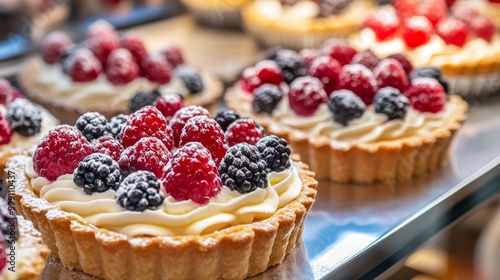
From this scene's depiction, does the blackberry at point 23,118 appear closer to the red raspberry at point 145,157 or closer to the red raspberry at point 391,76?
the red raspberry at point 145,157

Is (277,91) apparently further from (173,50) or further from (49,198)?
(49,198)

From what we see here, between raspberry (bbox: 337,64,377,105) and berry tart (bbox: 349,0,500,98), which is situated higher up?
raspberry (bbox: 337,64,377,105)

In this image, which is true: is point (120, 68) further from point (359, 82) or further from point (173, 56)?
point (359, 82)

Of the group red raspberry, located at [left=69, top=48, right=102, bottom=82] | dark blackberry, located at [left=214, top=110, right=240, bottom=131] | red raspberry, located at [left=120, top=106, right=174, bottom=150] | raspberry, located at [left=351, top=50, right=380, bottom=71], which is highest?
red raspberry, located at [left=120, top=106, right=174, bottom=150]

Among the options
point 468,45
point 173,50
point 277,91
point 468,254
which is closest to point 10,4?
point 173,50

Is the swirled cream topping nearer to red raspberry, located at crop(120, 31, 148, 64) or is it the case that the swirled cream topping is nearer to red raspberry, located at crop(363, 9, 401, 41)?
red raspberry, located at crop(120, 31, 148, 64)

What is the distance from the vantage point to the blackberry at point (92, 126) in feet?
8.11

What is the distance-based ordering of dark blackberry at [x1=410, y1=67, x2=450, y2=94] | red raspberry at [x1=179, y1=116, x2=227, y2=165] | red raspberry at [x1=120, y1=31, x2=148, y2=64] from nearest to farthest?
1. red raspberry at [x1=179, y1=116, x2=227, y2=165]
2. dark blackberry at [x1=410, y1=67, x2=450, y2=94]
3. red raspberry at [x1=120, y1=31, x2=148, y2=64]

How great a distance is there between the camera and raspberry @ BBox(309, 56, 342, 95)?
3207 mm

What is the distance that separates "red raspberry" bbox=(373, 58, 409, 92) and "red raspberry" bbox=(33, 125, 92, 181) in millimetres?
1359

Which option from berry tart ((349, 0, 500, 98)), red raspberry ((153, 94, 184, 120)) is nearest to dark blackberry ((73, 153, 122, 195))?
red raspberry ((153, 94, 184, 120))

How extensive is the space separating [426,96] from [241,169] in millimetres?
1197

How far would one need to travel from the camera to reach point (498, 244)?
3.17 metres

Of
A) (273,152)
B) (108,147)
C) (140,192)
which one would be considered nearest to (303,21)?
(273,152)
